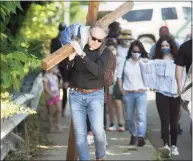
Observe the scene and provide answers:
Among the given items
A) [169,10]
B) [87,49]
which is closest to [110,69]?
[87,49]

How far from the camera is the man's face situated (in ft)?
18.2

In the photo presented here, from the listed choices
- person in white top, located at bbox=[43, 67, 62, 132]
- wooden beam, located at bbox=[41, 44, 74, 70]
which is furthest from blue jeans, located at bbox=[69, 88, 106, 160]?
person in white top, located at bbox=[43, 67, 62, 132]

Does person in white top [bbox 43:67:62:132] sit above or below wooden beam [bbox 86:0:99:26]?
below

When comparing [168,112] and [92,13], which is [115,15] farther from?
[168,112]

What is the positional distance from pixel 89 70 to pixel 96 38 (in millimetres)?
321

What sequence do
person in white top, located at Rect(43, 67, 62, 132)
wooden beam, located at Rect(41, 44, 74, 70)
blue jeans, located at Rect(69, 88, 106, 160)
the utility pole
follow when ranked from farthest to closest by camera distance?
the utility pole → person in white top, located at Rect(43, 67, 62, 132) → blue jeans, located at Rect(69, 88, 106, 160) → wooden beam, located at Rect(41, 44, 74, 70)

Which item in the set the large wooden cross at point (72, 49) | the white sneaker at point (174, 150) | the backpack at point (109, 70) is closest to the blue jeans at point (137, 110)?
the white sneaker at point (174, 150)

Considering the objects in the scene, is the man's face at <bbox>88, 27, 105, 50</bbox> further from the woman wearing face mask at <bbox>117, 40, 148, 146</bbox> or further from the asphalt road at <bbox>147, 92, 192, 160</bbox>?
the woman wearing face mask at <bbox>117, 40, 148, 146</bbox>

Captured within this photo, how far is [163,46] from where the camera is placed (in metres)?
8.20

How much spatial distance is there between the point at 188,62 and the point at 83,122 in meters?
1.70

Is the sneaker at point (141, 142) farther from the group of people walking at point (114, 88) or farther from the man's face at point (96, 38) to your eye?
the man's face at point (96, 38)

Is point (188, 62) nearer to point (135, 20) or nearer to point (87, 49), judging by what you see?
point (87, 49)

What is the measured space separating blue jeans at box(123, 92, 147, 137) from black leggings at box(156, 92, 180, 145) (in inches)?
22.9

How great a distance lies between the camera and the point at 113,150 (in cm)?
841
